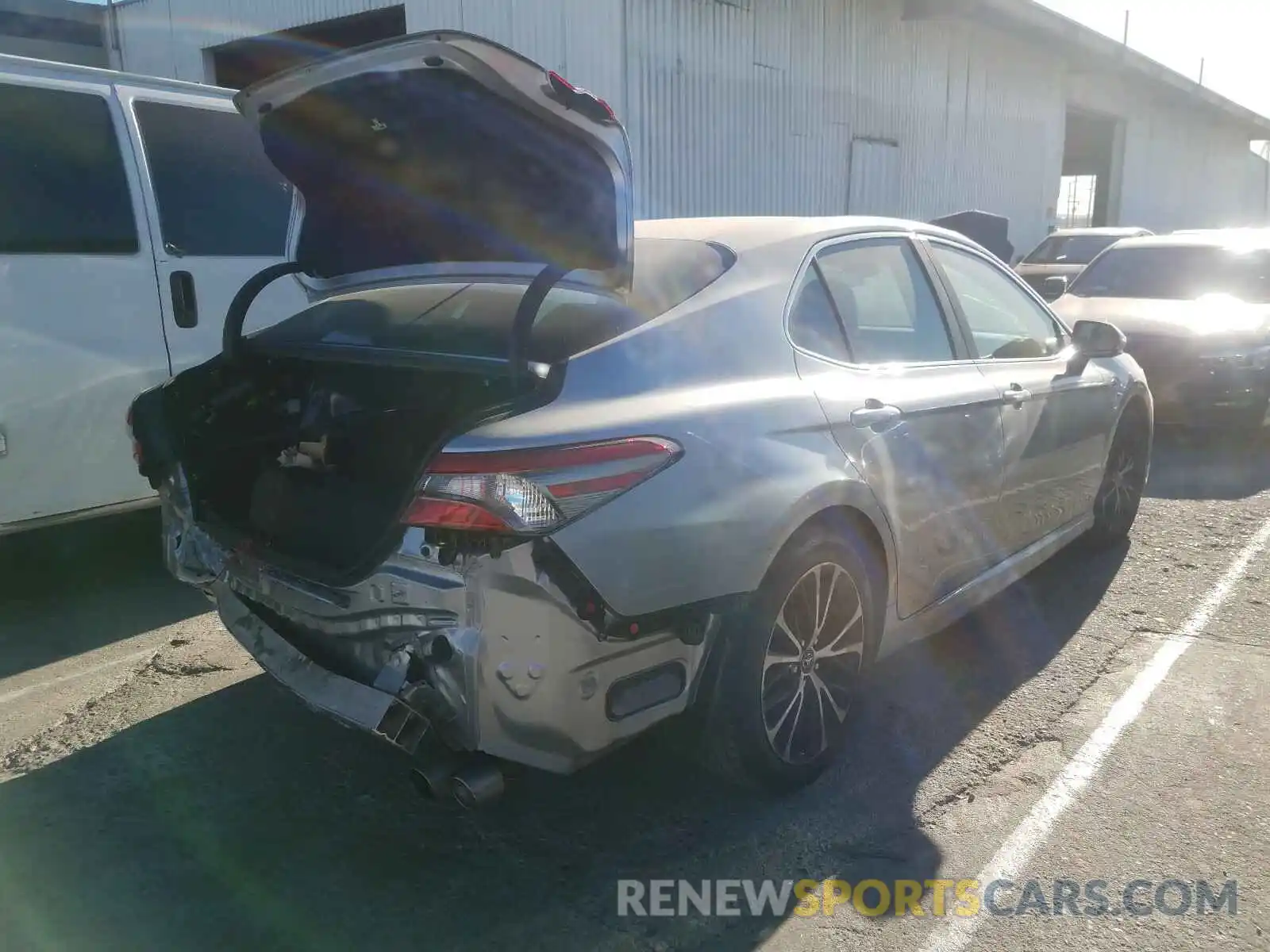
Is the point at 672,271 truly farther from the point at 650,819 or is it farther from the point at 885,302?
the point at 650,819

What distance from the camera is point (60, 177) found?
441 centimetres

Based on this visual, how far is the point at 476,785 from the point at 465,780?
0.03m

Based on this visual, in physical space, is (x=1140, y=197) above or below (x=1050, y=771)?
above

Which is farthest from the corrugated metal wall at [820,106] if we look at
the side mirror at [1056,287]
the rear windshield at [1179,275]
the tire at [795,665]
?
the tire at [795,665]

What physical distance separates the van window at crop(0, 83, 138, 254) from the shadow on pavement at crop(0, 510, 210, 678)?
1598 millimetres

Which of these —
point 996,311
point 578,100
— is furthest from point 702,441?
point 996,311

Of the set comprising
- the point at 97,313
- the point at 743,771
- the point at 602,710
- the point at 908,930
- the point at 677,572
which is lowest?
the point at 908,930

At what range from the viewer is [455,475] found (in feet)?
7.64

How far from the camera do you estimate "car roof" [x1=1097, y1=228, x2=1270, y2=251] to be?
9.38 m

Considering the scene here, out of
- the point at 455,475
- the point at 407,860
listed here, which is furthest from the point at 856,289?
the point at 407,860

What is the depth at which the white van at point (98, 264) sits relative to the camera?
4.27 m

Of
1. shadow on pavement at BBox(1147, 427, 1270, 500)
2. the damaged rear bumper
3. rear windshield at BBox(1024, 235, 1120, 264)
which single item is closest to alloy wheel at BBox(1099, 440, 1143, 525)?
shadow on pavement at BBox(1147, 427, 1270, 500)

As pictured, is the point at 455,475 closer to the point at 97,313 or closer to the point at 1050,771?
the point at 1050,771

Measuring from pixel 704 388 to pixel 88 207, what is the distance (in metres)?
3.29
